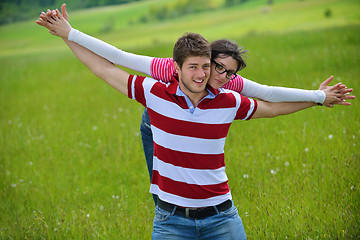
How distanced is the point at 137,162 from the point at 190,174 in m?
4.11

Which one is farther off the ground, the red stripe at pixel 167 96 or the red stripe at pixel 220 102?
the red stripe at pixel 167 96

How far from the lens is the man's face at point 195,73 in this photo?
328 cm

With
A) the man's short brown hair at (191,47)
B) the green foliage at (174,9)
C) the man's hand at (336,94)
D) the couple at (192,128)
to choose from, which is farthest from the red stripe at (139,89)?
the green foliage at (174,9)

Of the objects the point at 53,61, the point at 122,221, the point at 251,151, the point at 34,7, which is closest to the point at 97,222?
the point at 122,221

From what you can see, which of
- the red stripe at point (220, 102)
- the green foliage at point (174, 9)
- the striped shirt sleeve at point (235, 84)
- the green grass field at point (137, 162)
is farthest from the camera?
the green foliage at point (174, 9)

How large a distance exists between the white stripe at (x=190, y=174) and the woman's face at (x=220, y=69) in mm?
659

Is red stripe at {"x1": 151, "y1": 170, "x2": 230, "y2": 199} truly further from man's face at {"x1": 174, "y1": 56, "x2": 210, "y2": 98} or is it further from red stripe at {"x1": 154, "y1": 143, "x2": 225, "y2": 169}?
man's face at {"x1": 174, "y1": 56, "x2": 210, "y2": 98}

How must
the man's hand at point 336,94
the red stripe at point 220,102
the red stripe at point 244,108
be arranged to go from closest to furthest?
the red stripe at point 220,102 → the red stripe at point 244,108 → the man's hand at point 336,94

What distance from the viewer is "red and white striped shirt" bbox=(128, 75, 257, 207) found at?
333 cm

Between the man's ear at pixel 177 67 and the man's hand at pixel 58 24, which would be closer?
the man's ear at pixel 177 67

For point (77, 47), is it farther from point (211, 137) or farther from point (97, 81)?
point (97, 81)

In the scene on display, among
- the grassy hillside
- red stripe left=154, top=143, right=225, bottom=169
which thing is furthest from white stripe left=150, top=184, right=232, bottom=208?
the grassy hillside

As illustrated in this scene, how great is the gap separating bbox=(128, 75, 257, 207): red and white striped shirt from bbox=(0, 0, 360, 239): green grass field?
155 cm

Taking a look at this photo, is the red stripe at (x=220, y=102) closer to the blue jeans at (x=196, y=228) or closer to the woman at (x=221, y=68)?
the woman at (x=221, y=68)
